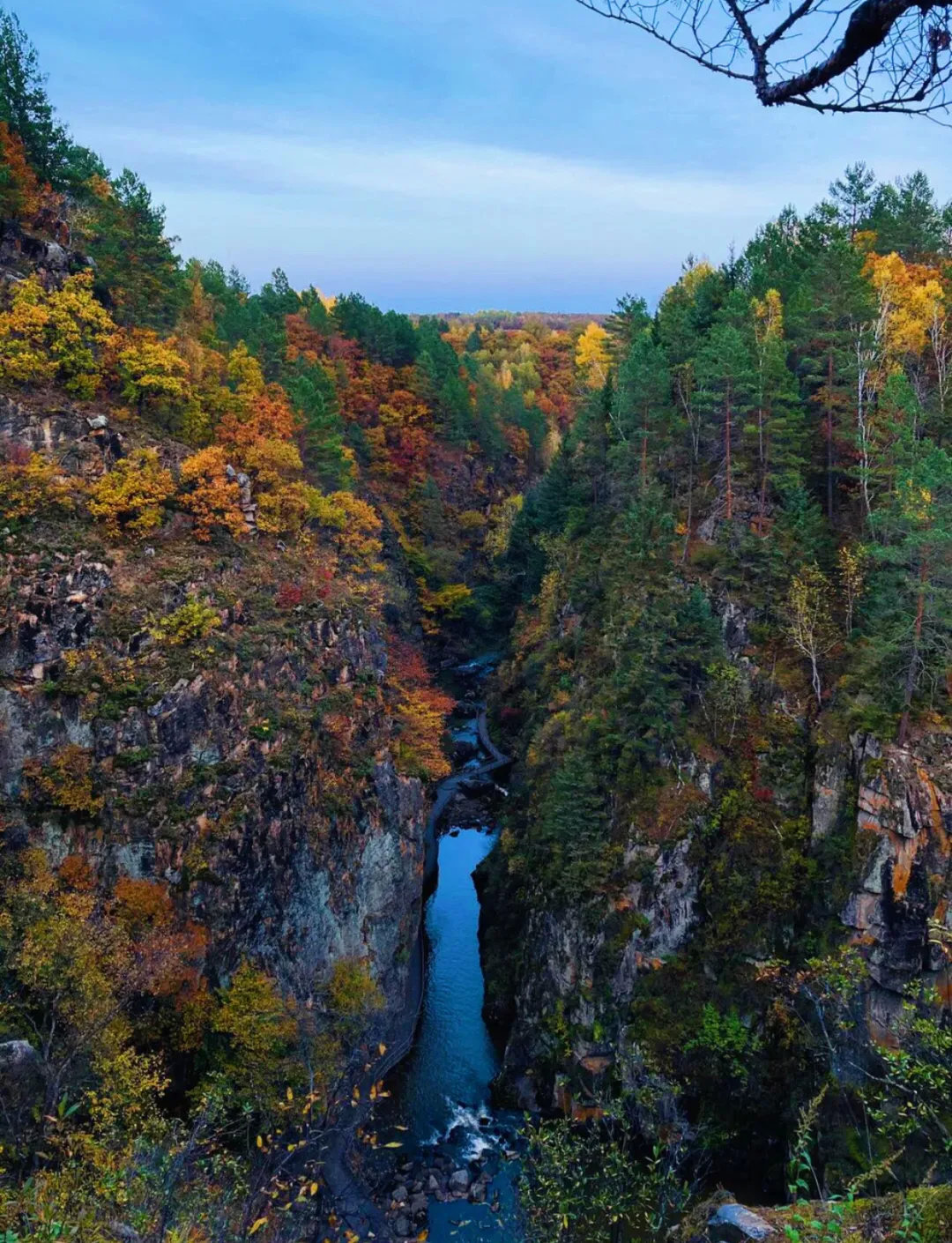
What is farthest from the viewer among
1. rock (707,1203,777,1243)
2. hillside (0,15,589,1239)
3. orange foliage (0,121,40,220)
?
orange foliage (0,121,40,220)

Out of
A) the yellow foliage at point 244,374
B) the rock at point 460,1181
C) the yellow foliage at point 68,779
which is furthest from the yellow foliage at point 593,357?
the rock at point 460,1181

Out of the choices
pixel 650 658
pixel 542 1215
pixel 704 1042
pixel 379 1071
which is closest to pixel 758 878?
pixel 704 1042

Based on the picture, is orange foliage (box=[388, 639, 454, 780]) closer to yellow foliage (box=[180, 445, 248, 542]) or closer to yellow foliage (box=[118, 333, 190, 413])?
yellow foliage (box=[180, 445, 248, 542])

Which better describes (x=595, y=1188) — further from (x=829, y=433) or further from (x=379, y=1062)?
(x=829, y=433)

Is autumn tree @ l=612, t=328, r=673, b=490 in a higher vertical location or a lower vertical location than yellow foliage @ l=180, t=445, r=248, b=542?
higher

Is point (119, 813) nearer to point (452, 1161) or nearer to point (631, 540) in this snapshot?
point (452, 1161)

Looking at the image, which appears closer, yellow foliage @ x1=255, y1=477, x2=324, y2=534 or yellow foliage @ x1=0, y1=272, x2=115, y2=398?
yellow foliage @ x1=0, y1=272, x2=115, y2=398

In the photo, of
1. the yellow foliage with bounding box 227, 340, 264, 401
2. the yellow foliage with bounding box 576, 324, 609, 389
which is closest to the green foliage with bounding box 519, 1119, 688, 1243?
the yellow foliage with bounding box 227, 340, 264, 401
